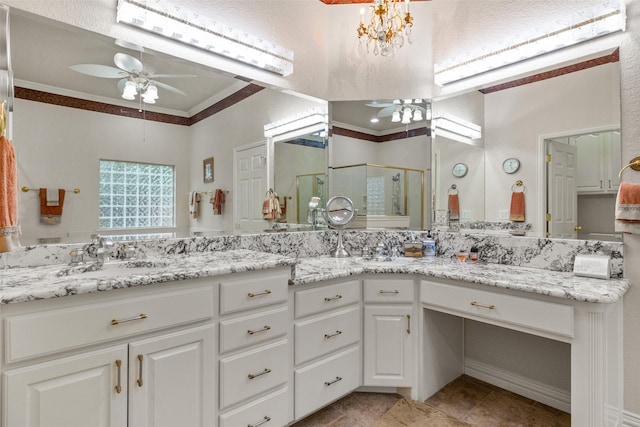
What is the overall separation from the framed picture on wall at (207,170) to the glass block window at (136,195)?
0.19 meters

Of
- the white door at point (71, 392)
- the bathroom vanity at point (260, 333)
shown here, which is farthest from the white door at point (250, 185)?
the white door at point (71, 392)

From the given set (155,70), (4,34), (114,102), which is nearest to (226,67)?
(155,70)

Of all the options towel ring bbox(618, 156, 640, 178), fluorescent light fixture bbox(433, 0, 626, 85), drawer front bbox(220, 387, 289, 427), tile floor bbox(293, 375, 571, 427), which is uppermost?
fluorescent light fixture bbox(433, 0, 626, 85)

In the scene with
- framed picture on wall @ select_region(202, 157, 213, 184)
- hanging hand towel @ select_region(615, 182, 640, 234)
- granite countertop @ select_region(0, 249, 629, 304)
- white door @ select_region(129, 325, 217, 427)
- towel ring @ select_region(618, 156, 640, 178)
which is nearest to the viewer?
granite countertop @ select_region(0, 249, 629, 304)

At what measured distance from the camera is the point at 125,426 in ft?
4.03

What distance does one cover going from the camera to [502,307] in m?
1.65

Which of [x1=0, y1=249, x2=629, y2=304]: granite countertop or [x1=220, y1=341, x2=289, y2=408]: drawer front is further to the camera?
[x1=220, y1=341, x2=289, y2=408]: drawer front

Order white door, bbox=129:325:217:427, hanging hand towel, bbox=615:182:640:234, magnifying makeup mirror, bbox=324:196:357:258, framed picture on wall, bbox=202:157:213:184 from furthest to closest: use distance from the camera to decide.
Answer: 1. magnifying makeup mirror, bbox=324:196:357:258
2. framed picture on wall, bbox=202:157:213:184
3. hanging hand towel, bbox=615:182:640:234
4. white door, bbox=129:325:217:427

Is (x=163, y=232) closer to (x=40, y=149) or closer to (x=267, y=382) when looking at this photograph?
(x=40, y=149)

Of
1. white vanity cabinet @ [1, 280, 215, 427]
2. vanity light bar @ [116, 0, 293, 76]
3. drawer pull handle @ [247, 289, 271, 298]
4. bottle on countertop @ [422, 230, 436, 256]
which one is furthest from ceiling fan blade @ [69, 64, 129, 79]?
bottle on countertop @ [422, 230, 436, 256]

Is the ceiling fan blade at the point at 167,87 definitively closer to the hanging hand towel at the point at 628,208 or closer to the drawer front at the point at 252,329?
the drawer front at the point at 252,329

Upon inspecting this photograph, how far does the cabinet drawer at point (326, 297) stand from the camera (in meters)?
1.77

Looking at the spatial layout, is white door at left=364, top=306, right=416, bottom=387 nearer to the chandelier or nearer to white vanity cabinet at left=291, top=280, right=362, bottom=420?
white vanity cabinet at left=291, top=280, right=362, bottom=420

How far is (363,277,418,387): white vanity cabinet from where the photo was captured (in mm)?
2004
